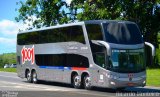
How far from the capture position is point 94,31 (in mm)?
24719

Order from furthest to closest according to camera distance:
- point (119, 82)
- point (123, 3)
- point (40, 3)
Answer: point (40, 3)
point (123, 3)
point (119, 82)

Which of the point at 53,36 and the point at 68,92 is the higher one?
the point at 53,36

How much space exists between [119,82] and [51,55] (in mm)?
7272

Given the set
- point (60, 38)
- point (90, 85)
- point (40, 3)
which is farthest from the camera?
point (40, 3)

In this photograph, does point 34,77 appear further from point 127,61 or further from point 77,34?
point 127,61

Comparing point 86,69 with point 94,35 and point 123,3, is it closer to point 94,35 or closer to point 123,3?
point 94,35

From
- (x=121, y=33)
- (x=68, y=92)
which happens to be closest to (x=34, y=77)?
(x=68, y=92)

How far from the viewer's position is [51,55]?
29.4m

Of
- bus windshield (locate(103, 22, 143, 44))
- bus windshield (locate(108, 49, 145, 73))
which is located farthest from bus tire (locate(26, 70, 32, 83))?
bus windshield (locate(108, 49, 145, 73))

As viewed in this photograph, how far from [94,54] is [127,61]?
196 cm

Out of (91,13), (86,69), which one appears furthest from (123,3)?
(86,69)

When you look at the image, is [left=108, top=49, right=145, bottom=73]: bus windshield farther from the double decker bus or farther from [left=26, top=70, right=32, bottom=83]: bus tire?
[left=26, top=70, right=32, bottom=83]: bus tire

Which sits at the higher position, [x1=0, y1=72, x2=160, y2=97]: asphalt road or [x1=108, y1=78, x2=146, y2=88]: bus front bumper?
[x1=108, y1=78, x2=146, y2=88]: bus front bumper

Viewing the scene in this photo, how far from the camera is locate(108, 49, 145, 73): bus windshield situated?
23.3 meters
